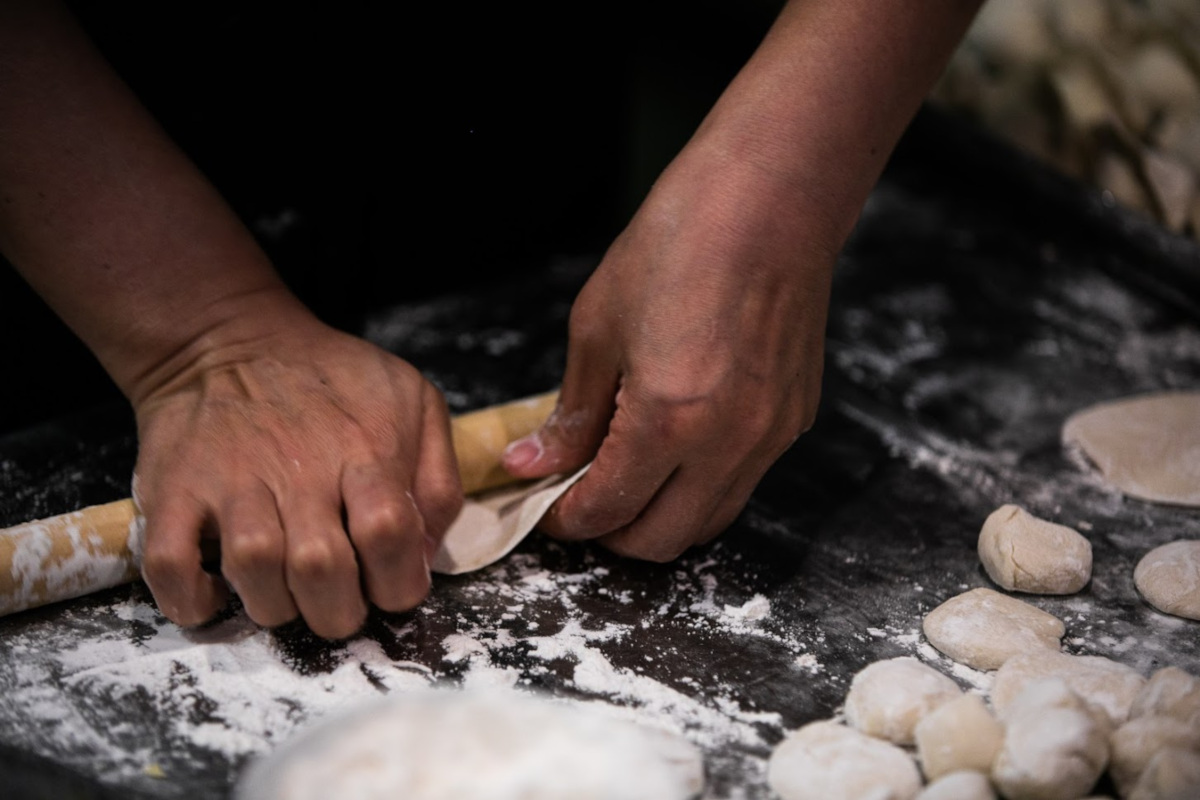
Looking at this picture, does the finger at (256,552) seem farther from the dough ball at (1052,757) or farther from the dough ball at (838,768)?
the dough ball at (1052,757)

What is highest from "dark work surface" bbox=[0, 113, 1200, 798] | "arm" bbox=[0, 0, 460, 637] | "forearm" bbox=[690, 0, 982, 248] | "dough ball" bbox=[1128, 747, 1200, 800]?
"forearm" bbox=[690, 0, 982, 248]

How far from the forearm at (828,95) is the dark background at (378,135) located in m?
0.64

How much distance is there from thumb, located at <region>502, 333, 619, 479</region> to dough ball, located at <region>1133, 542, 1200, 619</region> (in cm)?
71

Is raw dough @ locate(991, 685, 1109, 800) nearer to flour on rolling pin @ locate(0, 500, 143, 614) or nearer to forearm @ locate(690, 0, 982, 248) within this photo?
forearm @ locate(690, 0, 982, 248)

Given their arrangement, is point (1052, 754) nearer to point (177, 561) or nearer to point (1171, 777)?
point (1171, 777)

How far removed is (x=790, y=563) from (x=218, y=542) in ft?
2.33

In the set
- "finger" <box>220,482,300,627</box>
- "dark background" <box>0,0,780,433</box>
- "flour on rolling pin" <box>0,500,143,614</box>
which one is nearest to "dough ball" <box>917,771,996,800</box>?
"finger" <box>220,482,300,627</box>

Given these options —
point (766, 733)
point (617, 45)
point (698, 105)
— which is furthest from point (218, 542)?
point (698, 105)

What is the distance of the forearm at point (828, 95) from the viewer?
1279 millimetres

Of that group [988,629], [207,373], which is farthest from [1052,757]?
[207,373]

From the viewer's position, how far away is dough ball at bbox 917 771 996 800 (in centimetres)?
102

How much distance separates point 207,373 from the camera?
1330 millimetres

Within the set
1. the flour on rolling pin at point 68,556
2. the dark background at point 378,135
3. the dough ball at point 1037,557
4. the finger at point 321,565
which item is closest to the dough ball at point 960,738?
the dough ball at point 1037,557

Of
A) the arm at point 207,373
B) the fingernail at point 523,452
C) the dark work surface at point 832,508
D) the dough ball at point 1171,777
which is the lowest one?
the dark work surface at point 832,508
